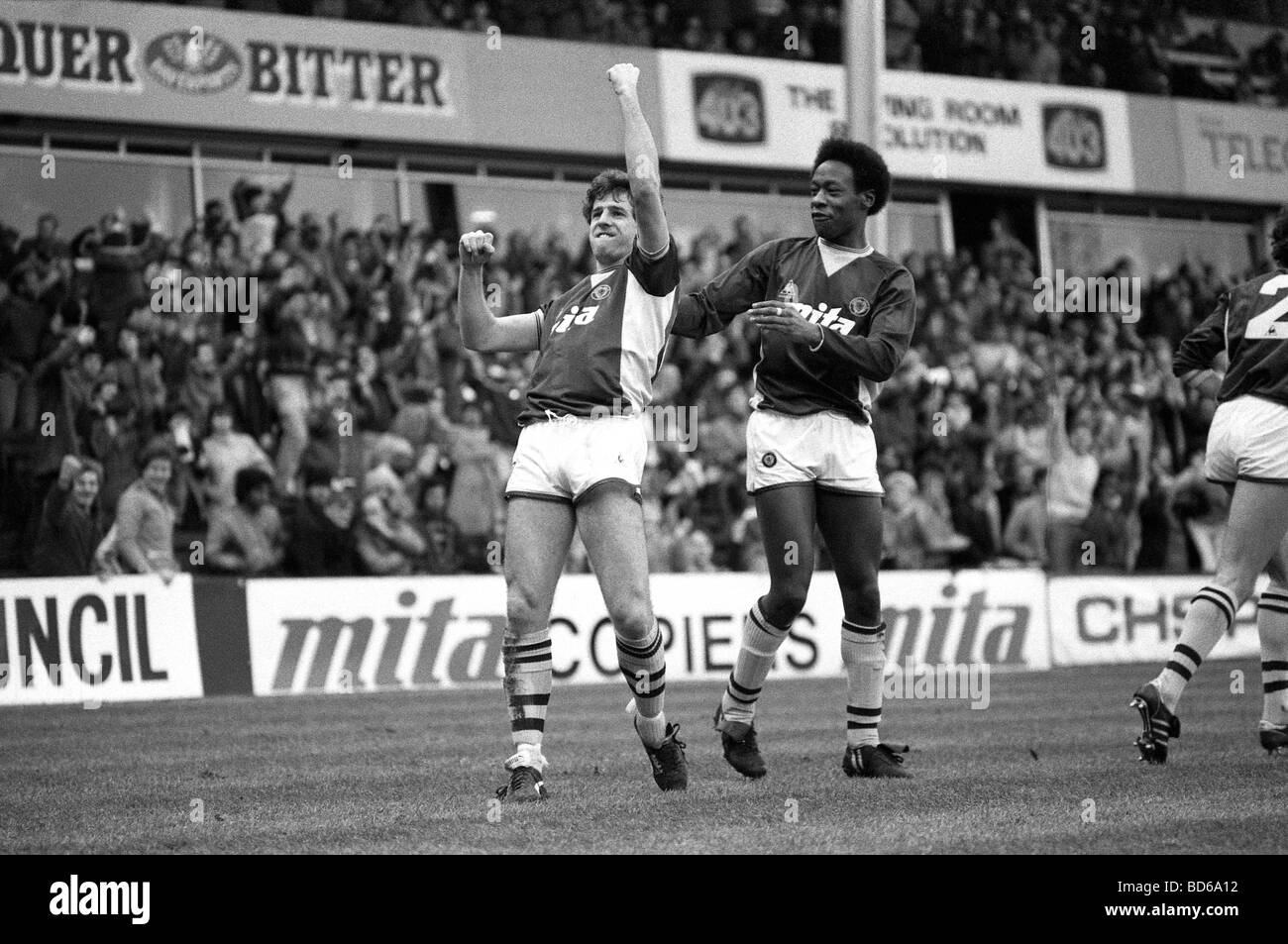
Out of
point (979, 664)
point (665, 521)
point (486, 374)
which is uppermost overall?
point (486, 374)

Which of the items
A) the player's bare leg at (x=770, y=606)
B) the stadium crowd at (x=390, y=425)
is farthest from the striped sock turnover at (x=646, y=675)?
the stadium crowd at (x=390, y=425)

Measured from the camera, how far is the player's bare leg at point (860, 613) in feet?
29.7

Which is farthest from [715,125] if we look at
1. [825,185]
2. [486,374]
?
[825,185]

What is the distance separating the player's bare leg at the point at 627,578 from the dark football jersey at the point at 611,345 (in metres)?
0.40

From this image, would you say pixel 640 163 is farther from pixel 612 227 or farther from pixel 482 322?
pixel 482 322

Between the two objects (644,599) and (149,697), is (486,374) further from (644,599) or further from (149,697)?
(644,599)

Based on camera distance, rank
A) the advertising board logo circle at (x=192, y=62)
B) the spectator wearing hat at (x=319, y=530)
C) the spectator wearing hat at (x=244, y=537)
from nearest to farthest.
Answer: the spectator wearing hat at (x=244, y=537)
the spectator wearing hat at (x=319, y=530)
the advertising board logo circle at (x=192, y=62)

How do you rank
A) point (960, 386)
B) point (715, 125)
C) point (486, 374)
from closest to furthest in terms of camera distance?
point (486, 374), point (960, 386), point (715, 125)

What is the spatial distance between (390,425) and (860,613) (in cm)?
Answer: 1075

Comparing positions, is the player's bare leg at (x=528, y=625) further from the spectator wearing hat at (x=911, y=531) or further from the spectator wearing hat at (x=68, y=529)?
the spectator wearing hat at (x=911, y=531)

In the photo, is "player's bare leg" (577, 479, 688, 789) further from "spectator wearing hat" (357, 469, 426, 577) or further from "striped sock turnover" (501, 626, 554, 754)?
"spectator wearing hat" (357, 469, 426, 577)

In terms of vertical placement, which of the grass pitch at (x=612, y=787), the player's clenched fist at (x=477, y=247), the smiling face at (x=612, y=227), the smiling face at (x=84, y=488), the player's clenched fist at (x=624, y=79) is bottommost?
the grass pitch at (x=612, y=787)

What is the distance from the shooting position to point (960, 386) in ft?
78.6
